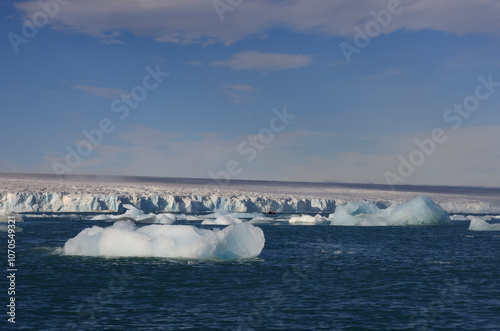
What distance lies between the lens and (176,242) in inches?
916

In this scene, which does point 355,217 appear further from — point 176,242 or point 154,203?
point 154,203

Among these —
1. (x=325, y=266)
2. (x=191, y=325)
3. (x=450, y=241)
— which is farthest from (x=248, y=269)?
(x=450, y=241)

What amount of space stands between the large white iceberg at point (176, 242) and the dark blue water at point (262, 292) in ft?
1.61

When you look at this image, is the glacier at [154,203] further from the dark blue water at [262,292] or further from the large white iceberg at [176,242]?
the dark blue water at [262,292]

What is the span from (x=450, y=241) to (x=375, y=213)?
21.3 m

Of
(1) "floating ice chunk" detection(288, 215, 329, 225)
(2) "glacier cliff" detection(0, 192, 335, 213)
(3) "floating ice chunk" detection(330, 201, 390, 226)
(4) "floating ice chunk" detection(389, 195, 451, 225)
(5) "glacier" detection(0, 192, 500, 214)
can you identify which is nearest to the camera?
(3) "floating ice chunk" detection(330, 201, 390, 226)

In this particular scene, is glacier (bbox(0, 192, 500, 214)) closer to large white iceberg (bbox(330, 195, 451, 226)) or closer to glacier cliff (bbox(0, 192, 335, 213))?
glacier cliff (bbox(0, 192, 335, 213))

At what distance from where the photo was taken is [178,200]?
87375 mm

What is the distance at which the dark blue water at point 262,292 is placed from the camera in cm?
1284

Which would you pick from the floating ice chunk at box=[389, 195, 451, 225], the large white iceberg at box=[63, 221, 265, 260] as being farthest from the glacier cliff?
A: the large white iceberg at box=[63, 221, 265, 260]

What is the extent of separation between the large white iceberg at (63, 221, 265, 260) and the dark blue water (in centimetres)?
49

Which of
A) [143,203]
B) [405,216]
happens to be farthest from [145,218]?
[143,203]

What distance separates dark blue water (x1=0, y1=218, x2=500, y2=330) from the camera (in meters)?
12.8

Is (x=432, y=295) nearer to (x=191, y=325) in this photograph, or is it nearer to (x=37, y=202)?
(x=191, y=325)
